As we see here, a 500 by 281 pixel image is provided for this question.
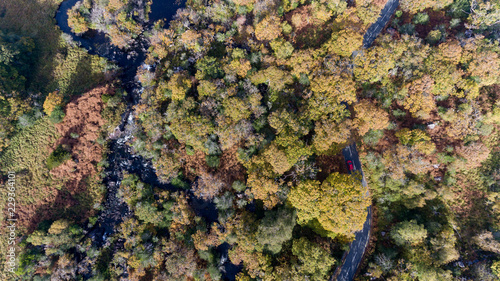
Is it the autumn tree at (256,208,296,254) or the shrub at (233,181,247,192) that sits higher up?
the shrub at (233,181,247,192)

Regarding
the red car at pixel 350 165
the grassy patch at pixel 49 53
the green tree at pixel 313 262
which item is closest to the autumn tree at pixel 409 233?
the red car at pixel 350 165

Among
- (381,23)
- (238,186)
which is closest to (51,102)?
(238,186)

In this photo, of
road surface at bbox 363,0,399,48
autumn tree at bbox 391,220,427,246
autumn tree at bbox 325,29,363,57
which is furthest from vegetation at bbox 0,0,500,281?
road surface at bbox 363,0,399,48

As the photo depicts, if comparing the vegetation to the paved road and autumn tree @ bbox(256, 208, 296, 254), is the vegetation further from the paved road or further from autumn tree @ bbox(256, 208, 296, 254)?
the paved road

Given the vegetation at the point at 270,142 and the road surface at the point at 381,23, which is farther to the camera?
the road surface at the point at 381,23

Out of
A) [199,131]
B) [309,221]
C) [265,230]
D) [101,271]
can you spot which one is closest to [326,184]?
[309,221]

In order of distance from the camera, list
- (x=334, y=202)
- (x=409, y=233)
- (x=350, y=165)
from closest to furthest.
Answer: (x=334, y=202)
(x=409, y=233)
(x=350, y=165)

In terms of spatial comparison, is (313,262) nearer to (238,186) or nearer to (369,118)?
(238,186)

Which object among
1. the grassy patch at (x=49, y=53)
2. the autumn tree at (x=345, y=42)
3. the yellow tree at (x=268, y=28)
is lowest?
the autumn tree at (x=345, y=42)

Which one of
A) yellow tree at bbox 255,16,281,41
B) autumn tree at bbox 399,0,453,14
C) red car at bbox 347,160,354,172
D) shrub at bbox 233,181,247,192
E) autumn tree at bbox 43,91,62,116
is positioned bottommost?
red car at bbox 347,160,354,172

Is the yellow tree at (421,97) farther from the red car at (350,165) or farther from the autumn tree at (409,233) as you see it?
the autumn tree at (409,233)
